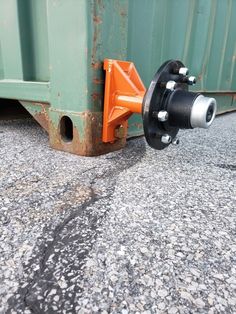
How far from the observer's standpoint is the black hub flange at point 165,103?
1.00m

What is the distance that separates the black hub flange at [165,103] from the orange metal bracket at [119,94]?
12 cm

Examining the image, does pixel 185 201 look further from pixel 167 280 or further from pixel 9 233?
pixel 9 233

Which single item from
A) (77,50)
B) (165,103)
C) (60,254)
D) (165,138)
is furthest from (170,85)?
(60,254)

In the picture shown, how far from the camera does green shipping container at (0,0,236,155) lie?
1188 millimetres

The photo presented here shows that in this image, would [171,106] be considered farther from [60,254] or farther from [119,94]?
[60,254]

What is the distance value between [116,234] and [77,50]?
835 mm

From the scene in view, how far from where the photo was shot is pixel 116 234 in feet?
2.42

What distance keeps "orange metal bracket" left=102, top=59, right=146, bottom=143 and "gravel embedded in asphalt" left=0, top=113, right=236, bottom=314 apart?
20 centimetres

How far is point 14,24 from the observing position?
4.67 ft

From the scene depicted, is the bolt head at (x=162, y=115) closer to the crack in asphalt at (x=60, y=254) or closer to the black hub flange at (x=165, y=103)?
the black hub flange at (x=165, y=103)

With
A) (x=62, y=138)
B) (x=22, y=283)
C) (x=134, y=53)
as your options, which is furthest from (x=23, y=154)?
→ (x=22, y=283)

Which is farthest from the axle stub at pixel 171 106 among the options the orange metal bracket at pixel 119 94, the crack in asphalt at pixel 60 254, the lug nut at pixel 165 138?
the crack in asphalt at pixel 60 254

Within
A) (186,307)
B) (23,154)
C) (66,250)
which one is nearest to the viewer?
(186,307)

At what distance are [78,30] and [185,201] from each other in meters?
0.84
